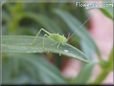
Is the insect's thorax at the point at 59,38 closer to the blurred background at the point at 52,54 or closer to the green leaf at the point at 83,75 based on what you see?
the blurred background at the point at 52,54

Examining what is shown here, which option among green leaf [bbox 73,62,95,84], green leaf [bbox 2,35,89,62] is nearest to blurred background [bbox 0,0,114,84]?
green leaf [bbox 73,62,95,84]

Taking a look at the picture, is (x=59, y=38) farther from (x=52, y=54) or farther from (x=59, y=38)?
(x=52, y=54)

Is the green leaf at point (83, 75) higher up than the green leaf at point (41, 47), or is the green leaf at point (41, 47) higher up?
the green leaf at point (41, 47)

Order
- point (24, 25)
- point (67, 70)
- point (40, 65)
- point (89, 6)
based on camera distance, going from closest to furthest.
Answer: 1. point (89, 6)
2. point (40, 65)
3. point (24, 25)
4. point (67, 70)

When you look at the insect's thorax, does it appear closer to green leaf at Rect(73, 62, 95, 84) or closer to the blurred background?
the blurred background

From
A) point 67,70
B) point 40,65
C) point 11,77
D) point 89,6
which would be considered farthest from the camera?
point 67,70

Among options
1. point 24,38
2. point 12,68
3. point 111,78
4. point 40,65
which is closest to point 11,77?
point 12,68

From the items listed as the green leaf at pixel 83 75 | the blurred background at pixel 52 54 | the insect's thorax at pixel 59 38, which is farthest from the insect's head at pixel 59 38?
the green leaf at pixel 83 75

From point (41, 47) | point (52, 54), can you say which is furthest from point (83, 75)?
point (41, 47)

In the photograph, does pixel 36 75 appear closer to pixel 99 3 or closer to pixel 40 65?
pixel 40 65
